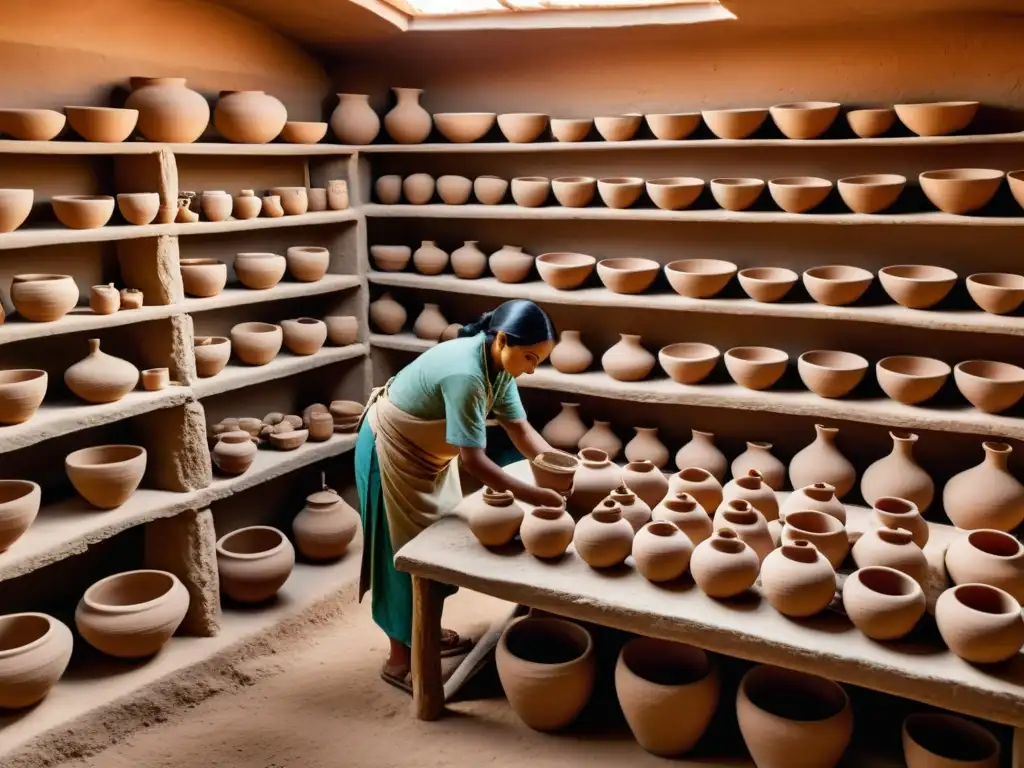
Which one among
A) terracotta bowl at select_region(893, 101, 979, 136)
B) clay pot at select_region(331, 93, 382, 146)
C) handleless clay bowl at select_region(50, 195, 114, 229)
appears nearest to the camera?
handleless clay bowl at select_region(50, 195, 114, 229)

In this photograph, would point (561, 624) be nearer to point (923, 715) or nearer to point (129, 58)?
point (923, 715)

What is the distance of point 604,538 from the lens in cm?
286

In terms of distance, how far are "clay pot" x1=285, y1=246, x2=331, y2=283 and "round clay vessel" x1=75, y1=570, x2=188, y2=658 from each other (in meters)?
1.57

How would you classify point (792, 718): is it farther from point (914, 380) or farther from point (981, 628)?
point (914, 380)

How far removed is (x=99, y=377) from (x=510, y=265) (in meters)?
1.94

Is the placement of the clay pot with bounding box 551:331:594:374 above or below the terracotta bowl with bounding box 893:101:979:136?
below

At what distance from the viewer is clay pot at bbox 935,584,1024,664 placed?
2334 mm

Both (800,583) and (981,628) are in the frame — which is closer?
(981,628)

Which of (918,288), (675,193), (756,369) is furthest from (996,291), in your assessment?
(675,193)

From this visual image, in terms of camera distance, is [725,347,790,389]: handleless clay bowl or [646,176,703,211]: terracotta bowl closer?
[725,347,790,389]: handleless clay bowl

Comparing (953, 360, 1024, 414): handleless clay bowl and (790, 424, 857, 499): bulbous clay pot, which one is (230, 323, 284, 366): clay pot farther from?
(953, 360, 1024, 414): handleless clay bowl

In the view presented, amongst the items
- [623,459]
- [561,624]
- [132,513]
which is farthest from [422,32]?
[561,624]

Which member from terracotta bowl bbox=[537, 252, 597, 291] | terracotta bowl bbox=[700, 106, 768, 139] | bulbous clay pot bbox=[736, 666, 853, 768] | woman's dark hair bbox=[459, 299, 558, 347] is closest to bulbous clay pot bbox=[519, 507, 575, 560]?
woman's dark hair bbox=[459, 299, 558, 347]

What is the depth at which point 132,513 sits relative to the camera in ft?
11.5
